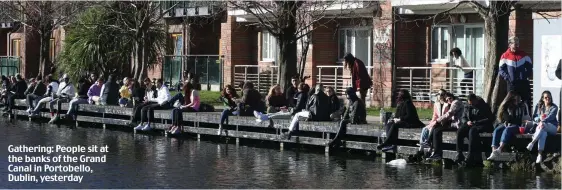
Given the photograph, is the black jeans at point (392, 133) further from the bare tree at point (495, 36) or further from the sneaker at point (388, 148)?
the bare tree at point (495, 36)

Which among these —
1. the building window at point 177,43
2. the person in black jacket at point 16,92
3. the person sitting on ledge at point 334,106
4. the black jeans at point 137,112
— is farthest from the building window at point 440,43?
the building window at point 177,43

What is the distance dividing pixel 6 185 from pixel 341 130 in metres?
7.34

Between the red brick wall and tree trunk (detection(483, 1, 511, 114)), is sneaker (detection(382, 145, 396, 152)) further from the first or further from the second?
the red brick wall

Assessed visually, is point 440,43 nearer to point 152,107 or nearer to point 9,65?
point 152,107

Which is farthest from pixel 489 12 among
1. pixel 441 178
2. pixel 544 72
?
pixel 441 178

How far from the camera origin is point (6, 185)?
17.8m

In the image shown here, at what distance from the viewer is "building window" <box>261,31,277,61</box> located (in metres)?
42.7

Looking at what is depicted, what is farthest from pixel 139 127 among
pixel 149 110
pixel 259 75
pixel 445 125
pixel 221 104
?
pixel 259 75

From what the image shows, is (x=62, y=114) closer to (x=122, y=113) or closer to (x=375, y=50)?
(x=122, y=113)

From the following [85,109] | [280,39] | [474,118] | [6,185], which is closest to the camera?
[6,185]

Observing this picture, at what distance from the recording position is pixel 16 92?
3741 centimetres

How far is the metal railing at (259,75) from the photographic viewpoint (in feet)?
135

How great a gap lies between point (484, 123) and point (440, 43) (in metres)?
15.0

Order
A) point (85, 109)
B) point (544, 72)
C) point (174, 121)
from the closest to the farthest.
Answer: point (544, 72), point (174, 121), point (85, 109)
